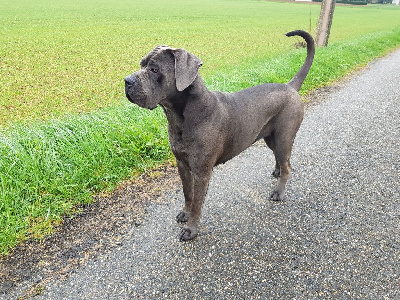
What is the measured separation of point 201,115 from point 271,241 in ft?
4.54

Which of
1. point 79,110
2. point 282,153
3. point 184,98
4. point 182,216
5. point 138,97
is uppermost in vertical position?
point 138,97

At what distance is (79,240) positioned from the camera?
2.97 m

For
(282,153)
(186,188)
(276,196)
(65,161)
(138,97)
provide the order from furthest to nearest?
(65,161), (276,196), (282,153), (186,188), (138,97)

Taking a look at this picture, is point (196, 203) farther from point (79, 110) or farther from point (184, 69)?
point (79, 110)

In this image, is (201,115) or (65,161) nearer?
(201,115)

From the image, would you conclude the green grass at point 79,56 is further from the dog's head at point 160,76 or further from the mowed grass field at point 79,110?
the dog's head at point 160,76

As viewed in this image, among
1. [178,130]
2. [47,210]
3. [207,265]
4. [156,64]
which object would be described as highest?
[156,64]

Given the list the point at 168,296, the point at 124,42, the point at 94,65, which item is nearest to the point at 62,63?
the point at 94,65

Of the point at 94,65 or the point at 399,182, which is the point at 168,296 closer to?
the point at 399,182

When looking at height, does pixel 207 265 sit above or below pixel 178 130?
below

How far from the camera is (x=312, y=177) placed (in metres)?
4.12

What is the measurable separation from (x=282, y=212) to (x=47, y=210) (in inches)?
98.6

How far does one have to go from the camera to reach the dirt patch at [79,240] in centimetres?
256

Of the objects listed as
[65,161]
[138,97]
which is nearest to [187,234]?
[138,97]
